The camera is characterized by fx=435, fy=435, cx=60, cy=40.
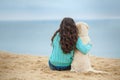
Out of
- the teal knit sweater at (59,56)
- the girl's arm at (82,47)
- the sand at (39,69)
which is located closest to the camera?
the sand at (39,69)

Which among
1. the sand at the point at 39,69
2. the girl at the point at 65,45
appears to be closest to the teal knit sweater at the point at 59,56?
the girl at the point at 65,45

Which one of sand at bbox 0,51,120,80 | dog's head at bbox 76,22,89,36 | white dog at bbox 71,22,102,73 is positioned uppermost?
dog's head at bbox 76,22,89,36

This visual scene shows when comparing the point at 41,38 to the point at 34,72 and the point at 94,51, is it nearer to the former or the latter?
the point at 94,51

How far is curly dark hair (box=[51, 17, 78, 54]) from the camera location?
5371 millimetres

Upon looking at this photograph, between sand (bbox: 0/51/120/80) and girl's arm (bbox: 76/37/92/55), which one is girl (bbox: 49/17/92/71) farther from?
sand (bbox: 0/51/120/80)

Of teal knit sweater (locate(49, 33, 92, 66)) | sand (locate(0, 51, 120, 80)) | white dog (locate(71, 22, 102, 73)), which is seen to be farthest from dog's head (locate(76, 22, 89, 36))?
sand (locate(0, 51, 120, 80))

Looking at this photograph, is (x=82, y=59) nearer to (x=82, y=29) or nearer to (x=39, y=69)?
(x=82, y=29)

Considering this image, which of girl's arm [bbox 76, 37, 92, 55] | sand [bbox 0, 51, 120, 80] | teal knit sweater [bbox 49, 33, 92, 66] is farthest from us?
teal knit sweater [bbox 49, 33, 92, 66]

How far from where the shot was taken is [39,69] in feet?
18.4

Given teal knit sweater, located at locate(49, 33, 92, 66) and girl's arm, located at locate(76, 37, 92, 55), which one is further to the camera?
teal knit sweater, located at locate(49, 33, 92, 66)

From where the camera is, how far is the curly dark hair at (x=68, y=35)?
5.37m

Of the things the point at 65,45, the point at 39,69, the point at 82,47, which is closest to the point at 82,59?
the point at 82,47

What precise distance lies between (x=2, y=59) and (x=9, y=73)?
1101mm

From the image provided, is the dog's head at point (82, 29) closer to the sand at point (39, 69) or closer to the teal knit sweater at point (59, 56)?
the teal knit sweater at point (59, 56)
